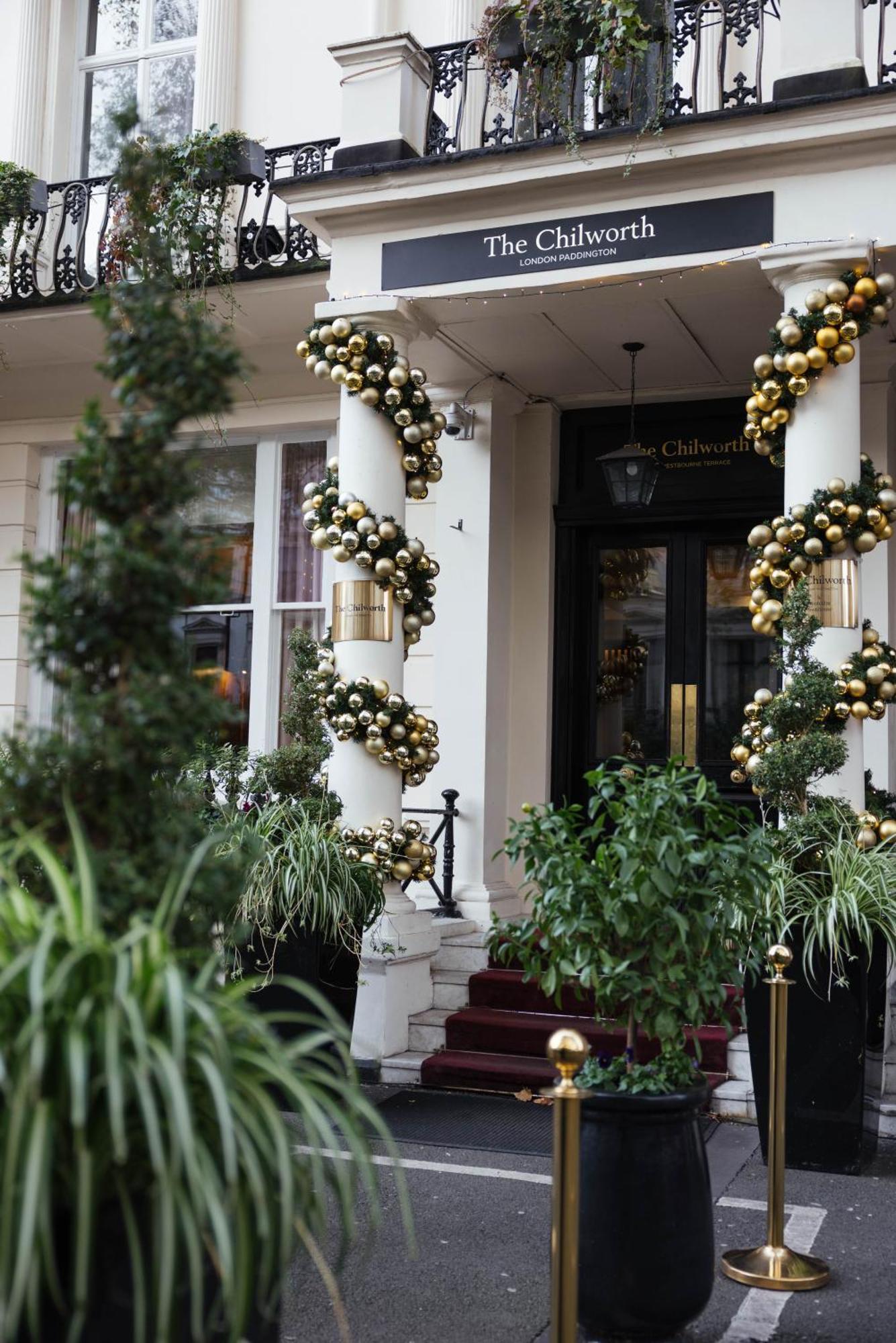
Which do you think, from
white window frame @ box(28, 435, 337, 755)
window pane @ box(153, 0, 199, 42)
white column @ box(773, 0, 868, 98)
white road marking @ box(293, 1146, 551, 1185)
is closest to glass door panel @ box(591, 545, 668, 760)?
white window frame @ box(28, 435, 337, 755)

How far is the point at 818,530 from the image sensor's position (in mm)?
7148

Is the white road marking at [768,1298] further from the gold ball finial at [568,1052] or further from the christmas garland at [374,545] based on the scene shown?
the christmas garland at [374,545]

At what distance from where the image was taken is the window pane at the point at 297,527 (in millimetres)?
11023

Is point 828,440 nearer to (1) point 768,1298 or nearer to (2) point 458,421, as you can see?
(2) point 458,421

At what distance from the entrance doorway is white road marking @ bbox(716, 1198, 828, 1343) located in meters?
4.47

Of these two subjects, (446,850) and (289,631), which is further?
(289,631)

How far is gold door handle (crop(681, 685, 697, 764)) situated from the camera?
9.90m

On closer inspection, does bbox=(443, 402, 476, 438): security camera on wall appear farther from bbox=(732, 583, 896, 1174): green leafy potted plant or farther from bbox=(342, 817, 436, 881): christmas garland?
bbox=(732, 583, 896, 1174): green leafy potted plant

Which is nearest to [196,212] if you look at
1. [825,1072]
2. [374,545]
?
[374,545]

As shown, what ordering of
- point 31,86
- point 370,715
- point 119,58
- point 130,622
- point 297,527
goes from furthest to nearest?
point 119,58 → point 31,86 → point 297,527 → point 370,715 → point 130,622

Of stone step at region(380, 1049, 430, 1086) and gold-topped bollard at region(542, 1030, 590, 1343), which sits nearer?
gold-topped bollard at region(542, 1030, 590, 1343)

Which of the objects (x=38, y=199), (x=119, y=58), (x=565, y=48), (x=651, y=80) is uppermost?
(x=119, y=58)

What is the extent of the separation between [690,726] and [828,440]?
3141 mm

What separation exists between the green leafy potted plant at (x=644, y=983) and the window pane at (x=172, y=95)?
32.6 feet
